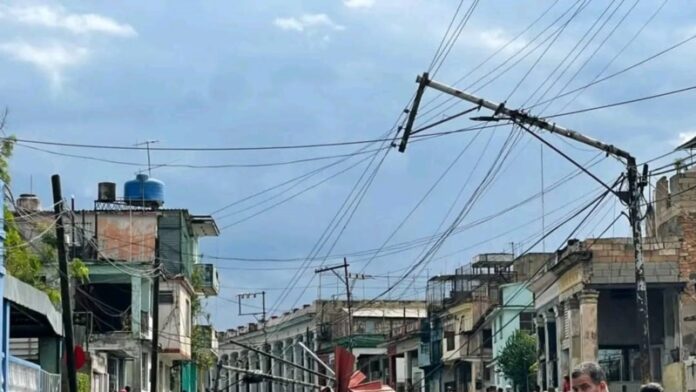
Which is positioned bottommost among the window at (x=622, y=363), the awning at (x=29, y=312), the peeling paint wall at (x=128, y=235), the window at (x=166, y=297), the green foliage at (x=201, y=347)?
the window at (x=622, y=363)

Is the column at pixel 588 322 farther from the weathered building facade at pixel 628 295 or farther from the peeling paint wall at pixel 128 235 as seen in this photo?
the peeling paint wall at pixel 128 235

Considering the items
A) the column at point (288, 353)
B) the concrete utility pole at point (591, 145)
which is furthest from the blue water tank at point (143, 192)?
the column at point (288, 353)

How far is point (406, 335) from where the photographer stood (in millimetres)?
88688

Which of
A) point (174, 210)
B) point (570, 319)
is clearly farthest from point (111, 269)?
point (570, 319)

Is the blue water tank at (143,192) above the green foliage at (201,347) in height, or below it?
above

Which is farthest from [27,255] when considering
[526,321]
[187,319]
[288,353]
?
[288,353]

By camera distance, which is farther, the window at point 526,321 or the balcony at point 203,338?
the window at point 526,321

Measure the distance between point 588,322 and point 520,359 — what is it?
56.4 feet

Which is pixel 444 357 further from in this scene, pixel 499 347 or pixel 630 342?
pixel 630 342

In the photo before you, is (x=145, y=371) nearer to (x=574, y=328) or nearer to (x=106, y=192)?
(x=106, y=192)

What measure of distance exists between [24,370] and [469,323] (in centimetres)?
4590

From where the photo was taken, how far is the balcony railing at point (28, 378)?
86.9 feet

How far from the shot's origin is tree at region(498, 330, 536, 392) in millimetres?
59906

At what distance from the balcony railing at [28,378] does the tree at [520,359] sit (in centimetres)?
3136
